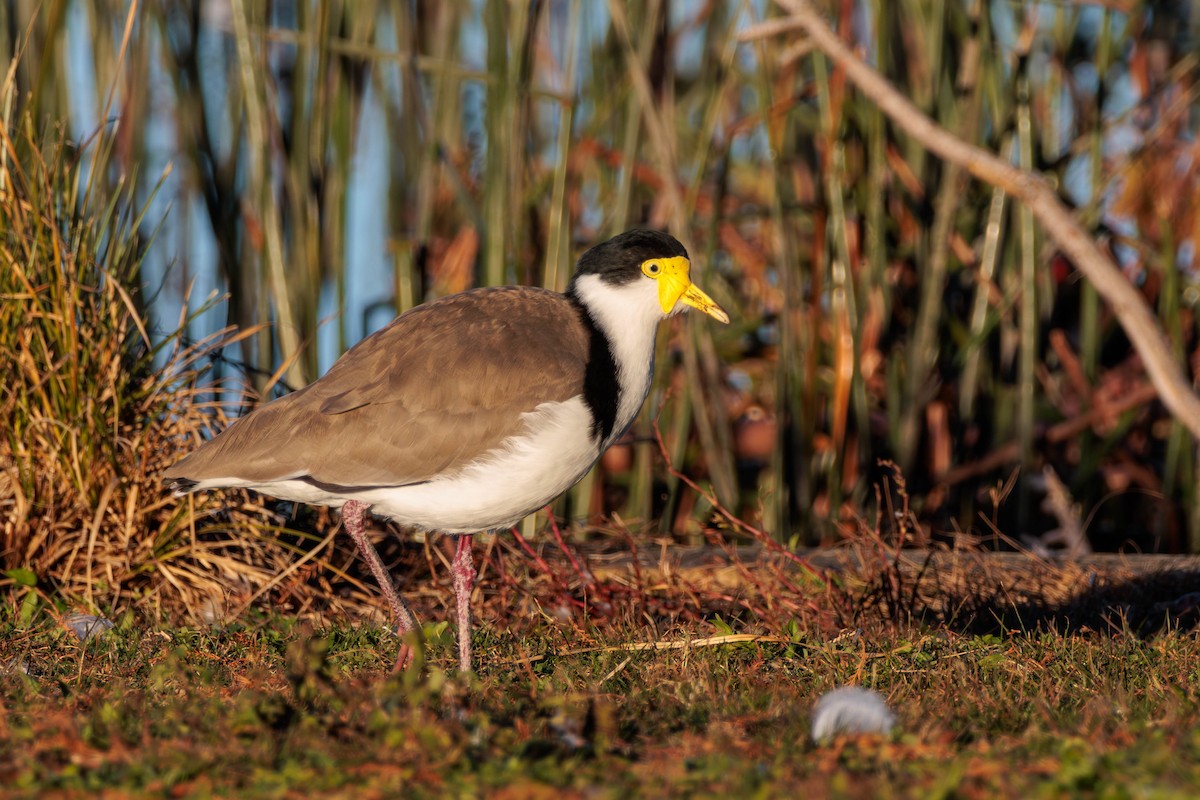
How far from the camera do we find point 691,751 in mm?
2984

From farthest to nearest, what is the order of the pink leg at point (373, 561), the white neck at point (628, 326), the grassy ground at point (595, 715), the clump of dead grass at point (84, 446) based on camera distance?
the clump of dead grass at point (84, 446) < the white neck at point (628, 326) < the pink leg at point (373, 561) < the grassy ground at point (595, 715)

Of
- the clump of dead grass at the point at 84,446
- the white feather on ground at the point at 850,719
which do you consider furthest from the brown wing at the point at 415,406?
the white feather on ground at the point at 850,719

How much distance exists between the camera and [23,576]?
475 centimetres

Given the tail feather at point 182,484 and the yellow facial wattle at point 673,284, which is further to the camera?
the yellow facial wattle at point 673,284

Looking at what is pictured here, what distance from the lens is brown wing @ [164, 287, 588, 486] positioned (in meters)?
4.17

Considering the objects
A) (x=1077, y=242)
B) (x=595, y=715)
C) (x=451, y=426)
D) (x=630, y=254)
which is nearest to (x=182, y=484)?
(x=451, y=426)

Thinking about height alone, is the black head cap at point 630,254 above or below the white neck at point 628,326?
above

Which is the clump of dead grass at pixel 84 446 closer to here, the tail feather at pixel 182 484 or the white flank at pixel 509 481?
the tail feather at pixel 182 484

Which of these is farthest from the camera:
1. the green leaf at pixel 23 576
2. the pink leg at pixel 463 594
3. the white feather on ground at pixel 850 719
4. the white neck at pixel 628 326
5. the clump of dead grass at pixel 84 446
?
the clump of dead grass at pixel 84 446

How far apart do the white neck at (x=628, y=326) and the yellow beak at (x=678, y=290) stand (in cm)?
3

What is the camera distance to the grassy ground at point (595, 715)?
2736 millimetres

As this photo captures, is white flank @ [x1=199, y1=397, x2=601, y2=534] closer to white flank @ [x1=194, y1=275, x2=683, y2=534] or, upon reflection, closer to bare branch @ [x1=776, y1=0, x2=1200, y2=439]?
white flank @ [x1=194, y1=275, x2=683, y2=534]

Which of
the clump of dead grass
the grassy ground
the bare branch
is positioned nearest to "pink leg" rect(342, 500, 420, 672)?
the grassy ground

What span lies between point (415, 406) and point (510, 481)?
375 mm
